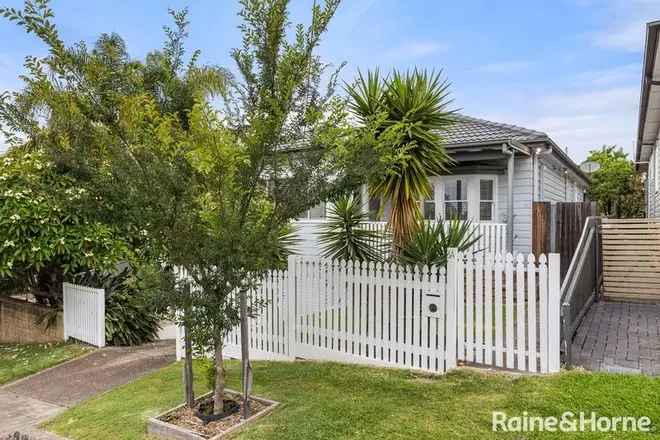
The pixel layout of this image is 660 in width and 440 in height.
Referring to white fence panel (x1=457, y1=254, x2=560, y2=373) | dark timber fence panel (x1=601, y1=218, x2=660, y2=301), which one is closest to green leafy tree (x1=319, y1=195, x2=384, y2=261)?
white fence panel (x1=457, y1=254, x2=560, y2=373)

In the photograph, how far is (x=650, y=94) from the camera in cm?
965

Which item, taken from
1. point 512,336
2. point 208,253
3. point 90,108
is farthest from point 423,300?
point 90,108

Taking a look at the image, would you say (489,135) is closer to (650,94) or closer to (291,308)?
(650,94)

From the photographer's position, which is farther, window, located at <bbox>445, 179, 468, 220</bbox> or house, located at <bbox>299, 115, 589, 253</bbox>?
window, located at <bbox>445, 179, 468, 220</bbox>

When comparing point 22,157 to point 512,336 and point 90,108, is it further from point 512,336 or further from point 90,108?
point 512,336

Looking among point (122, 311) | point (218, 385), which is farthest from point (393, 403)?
point (122, 311)

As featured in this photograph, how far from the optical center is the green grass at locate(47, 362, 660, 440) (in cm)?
397

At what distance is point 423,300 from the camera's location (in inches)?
212

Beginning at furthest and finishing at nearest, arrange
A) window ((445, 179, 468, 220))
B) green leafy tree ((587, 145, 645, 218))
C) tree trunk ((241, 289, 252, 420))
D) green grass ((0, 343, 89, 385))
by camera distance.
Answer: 1. green leafy tree ((587, 145, 645, 218))
2. window ((445, 179, 468, 220))
3. green grass ((0, 343, 89, 385))
4. tree trunk ((241, 289, 252, 420))

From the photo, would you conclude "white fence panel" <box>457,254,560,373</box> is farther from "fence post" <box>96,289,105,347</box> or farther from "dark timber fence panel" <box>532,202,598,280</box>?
"fence post" <box>96,289,105,347</box>

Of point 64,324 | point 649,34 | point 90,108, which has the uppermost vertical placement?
point 649,34

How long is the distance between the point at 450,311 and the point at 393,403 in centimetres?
127

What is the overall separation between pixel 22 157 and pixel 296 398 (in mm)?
6996

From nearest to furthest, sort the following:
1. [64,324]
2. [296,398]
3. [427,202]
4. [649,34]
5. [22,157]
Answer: [296,398], [649,34], [22,157], [64,324], [427,202]
